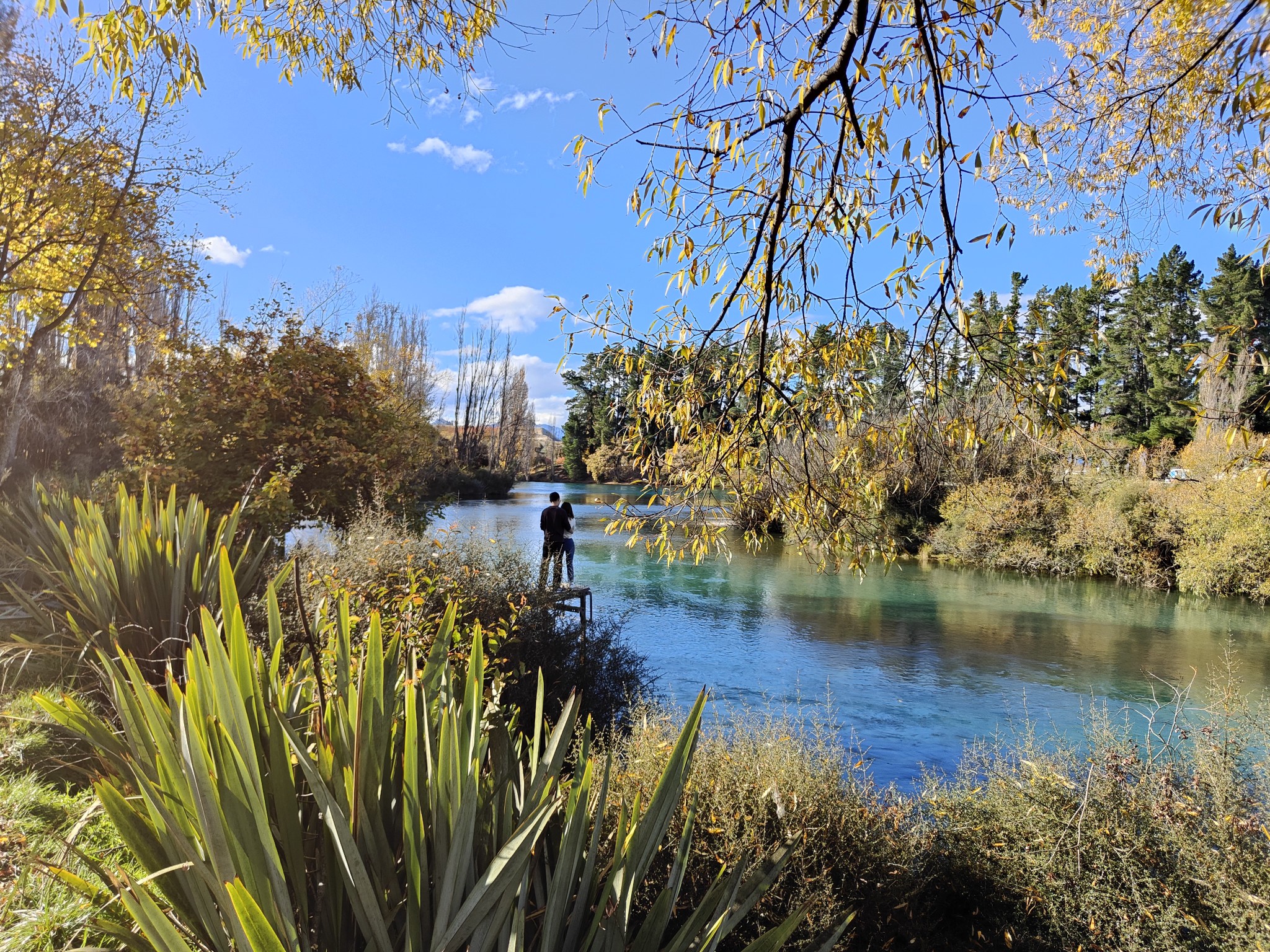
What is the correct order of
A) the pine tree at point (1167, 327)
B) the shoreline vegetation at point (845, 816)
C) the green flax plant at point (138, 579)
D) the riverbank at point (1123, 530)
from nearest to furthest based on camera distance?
the shoreline vegetation at point (845, 816), the green flax plant at point (138, 579), the riverbank at point (1123, 530), the pine tree at point (1167, 327)

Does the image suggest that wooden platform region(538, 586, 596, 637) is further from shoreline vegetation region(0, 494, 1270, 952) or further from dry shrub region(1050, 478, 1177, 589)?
dry shrub region(1050, 478, 1177, 589)

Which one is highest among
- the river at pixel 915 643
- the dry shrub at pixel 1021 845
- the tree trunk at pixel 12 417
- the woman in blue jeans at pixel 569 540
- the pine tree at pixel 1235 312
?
the pine tree at pixel 1235 312

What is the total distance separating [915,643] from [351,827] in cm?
1244

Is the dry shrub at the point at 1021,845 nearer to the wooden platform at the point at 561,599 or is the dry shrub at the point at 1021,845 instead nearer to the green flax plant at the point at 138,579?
the green flax plant at the point at 138,579

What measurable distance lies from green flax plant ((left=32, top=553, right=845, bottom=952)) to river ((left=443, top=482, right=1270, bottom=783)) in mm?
5196

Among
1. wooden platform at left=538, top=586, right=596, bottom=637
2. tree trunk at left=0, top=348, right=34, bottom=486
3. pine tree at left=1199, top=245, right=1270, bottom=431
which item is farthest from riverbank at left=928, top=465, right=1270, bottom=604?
tree trunk at left=0, top=348, right=34, bottom=486

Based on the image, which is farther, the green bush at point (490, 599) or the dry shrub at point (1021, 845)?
the green bush at point (490, 599)

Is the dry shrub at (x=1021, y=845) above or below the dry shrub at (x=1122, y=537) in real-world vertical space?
below

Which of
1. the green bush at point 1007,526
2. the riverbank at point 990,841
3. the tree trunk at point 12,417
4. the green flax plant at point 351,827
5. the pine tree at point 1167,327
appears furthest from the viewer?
the pine tree at point 1167,327

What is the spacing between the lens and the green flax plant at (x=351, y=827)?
4.30 ft

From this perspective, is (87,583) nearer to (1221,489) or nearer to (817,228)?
(817,228)

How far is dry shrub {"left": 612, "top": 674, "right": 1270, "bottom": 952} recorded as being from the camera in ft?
12.5

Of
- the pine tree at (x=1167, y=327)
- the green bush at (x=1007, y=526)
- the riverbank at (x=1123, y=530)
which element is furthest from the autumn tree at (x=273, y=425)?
the pine tree at (x=1167, y=327)

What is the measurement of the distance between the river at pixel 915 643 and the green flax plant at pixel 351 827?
5196mm
